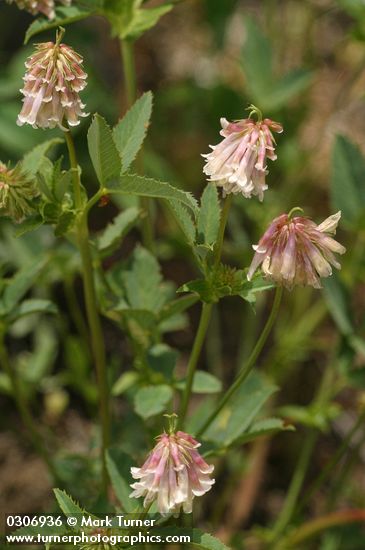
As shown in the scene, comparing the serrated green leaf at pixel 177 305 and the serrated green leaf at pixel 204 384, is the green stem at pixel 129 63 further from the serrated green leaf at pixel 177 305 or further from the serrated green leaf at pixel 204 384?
the serrated green leaf at pixel 204 384

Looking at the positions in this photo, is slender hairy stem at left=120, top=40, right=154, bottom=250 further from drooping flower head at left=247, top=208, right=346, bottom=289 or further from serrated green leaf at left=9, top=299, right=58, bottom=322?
drooping flower head at left=247, top=208, right=346, bottom=289

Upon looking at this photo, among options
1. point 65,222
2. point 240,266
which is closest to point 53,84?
point 65,222

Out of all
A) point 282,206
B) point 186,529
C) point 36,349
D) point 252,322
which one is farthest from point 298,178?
point 186,529

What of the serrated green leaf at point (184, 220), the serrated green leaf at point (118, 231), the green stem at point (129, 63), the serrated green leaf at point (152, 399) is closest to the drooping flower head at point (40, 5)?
the green stem at point (129, 63)

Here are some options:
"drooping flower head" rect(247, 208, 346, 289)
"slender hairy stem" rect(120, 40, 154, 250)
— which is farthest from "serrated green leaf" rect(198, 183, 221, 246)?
"slender hairy stem" rect(120, 40, 154, 250)

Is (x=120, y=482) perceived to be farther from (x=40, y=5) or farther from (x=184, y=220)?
(x=40, y=5)
